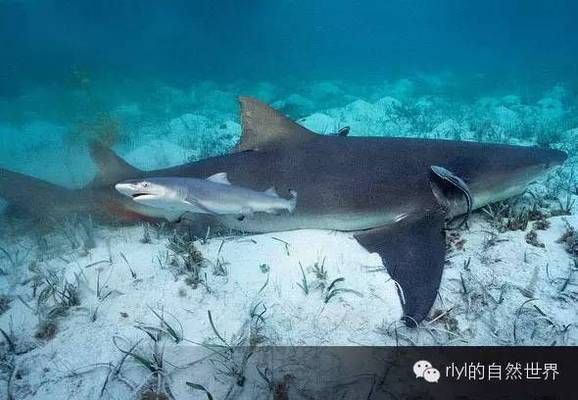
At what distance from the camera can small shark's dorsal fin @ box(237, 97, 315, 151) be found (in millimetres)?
4805

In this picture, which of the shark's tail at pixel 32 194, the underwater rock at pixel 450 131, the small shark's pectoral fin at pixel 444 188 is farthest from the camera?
the underwater rock at pixel 450 131

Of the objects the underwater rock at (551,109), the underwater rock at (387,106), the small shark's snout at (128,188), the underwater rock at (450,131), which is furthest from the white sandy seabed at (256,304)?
the underwater rock at (551,109)

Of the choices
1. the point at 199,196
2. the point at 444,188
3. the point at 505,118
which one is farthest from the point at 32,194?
the point at 505,118

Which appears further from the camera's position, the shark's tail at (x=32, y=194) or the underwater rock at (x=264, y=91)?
the underwater rock at (x=264, y=91)

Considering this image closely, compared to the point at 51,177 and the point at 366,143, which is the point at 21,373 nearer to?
the point at 366,143

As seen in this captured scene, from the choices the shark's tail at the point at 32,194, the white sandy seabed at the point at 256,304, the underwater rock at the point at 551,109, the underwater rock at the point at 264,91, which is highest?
the underwater rock at the point at 264,91

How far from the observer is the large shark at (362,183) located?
3.68 m

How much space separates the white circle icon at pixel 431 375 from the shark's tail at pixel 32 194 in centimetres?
502

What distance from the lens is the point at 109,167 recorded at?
17.9ft

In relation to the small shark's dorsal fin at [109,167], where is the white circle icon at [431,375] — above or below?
below

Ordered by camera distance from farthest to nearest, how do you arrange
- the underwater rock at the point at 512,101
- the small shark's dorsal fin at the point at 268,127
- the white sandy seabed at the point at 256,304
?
the underwater rock at the point at 512,101, the small shark's dorsal fin at the point at 268,127, the white sandy seabed at the point at 256,304

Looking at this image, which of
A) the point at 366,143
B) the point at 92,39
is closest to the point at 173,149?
the point at 366,143

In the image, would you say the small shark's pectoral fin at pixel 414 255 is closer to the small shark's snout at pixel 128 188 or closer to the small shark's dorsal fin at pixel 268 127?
the small shark's dorsal fin at pixel 268 127

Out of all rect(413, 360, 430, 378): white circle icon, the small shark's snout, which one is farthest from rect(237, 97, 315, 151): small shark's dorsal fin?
rect(413, 360, 430, 378): white circle icon
